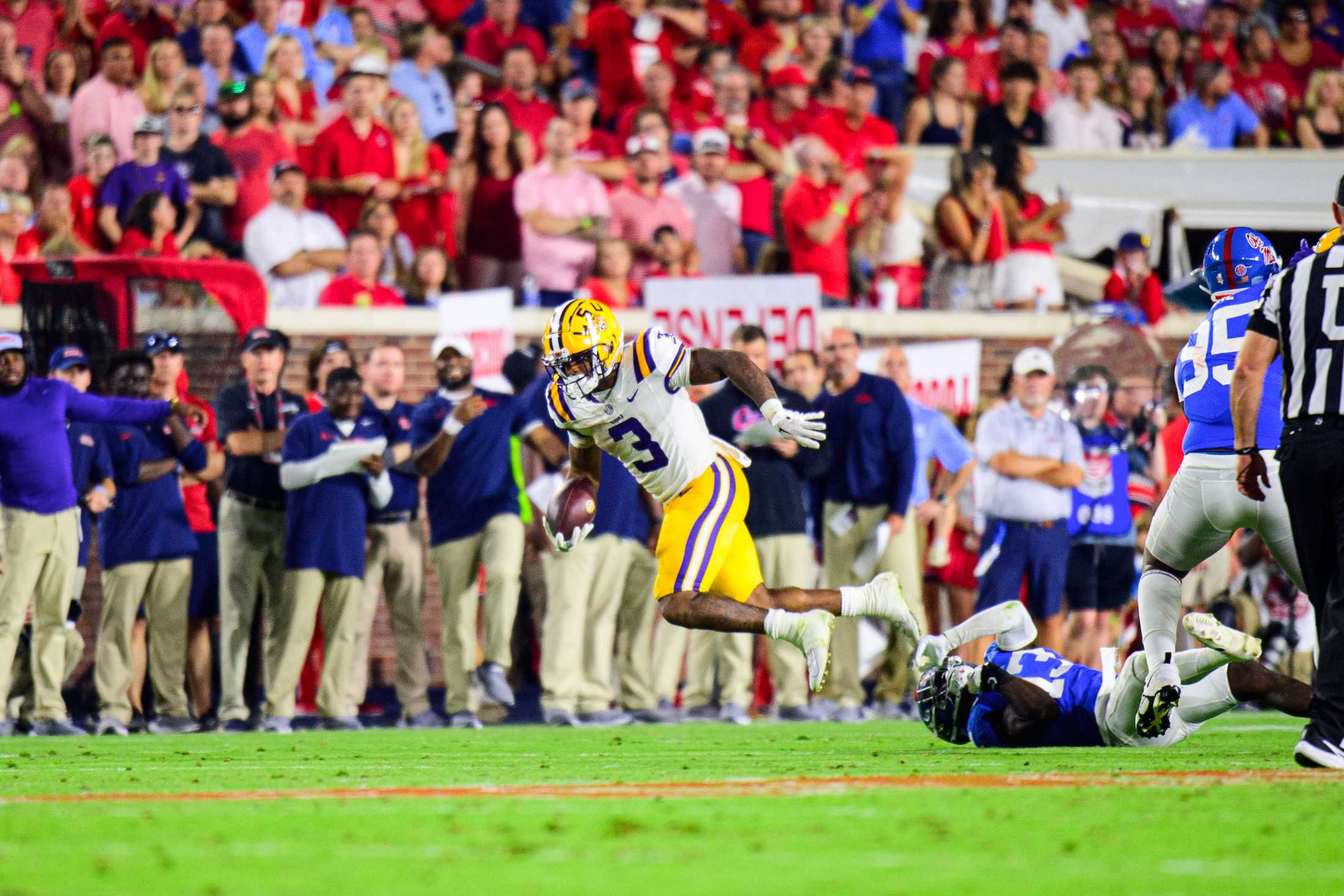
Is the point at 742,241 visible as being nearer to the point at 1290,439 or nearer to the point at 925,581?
the point at 925,581

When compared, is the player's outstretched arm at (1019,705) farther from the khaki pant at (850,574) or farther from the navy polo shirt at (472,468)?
the navy polo shirt at (472,468)

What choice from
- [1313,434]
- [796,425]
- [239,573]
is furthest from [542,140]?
[1313,434]

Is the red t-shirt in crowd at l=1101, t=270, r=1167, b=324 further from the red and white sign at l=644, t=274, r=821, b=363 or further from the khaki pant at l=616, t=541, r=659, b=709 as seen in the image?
the khaki pant at l=616, t=541, r=659, b=709

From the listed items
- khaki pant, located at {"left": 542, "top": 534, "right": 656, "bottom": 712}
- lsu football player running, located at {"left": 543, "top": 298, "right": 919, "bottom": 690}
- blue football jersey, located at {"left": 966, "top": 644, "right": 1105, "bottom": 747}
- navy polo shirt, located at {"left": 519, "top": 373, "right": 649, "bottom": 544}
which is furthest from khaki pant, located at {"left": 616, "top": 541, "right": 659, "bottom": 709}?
blue football jersey, located at {"left": 966, "top": 644, "right": 1105, "bottom": 747}

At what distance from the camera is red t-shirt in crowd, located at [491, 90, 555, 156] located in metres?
17.0

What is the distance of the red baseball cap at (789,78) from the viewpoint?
18.3 meters

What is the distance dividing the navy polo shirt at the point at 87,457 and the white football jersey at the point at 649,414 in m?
4.24

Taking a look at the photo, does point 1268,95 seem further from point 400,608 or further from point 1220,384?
point 1220,384

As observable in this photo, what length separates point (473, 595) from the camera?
515 inches

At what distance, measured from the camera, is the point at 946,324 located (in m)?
16.8

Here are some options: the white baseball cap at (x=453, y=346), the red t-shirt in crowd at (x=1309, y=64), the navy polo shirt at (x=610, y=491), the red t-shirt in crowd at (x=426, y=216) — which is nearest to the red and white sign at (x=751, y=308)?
the navy polo shirt at (x=610, y=491)

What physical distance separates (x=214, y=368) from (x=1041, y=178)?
29.1 feet

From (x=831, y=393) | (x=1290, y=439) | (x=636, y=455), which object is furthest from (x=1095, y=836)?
(x=831, y=393)

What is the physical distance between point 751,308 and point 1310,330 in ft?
22.0
